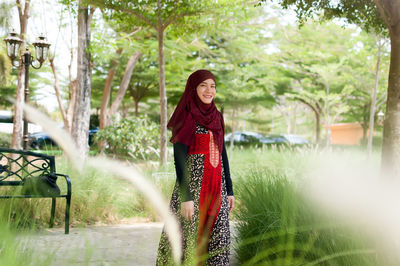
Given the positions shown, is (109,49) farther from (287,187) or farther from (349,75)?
(349,75)

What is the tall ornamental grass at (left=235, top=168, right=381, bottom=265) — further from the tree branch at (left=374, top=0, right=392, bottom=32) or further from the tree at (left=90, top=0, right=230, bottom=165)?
the tree at (left=90, top=0, right=230, bottom=165)

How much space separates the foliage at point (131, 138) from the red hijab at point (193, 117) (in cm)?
830

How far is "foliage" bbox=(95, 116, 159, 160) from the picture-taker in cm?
1112

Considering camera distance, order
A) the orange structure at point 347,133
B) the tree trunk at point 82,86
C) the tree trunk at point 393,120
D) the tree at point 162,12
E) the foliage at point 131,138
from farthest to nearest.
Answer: the orange structure at point 347,133
the foliage at point 131,138
the tree trunk at point 82,86
the tree at point 162,12
the tree trunk at point 393,120

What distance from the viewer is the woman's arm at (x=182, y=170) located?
8.48 ft

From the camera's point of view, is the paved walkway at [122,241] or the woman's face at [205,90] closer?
the woman's face at [205,90]

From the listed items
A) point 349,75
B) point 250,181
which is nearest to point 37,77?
point 349,75

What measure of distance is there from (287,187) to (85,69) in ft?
21.6

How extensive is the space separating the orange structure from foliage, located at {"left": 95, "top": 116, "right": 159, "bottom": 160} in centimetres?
2736

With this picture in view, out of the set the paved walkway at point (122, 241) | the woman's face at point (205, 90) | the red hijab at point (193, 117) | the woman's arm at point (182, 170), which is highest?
the woman's face at point (205, 90)

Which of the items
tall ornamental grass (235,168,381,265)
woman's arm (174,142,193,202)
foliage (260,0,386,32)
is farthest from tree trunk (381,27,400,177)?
woman's arm (174,142,193,202)

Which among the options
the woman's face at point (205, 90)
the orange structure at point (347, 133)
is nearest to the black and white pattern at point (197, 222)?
the woman's face at point (205, 90)

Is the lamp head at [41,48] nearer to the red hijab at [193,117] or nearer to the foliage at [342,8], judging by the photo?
the foliage at [342,8]

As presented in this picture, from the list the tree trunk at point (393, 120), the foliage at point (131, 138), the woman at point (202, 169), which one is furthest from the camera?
the foliage at point (131, 138)
